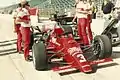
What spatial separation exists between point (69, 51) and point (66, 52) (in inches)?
3.5

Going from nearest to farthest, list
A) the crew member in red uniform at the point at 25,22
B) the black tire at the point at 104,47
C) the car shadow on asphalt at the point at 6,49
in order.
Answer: the black tire at the point at 104,47
the crew member in red uniform at the point at 25,22
the car shadow on asphalt at the point at 6,49

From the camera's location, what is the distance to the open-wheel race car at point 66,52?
7.54m

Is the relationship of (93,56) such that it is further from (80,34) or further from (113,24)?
(113,24)

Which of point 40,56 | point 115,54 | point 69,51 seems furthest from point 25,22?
point 115,54

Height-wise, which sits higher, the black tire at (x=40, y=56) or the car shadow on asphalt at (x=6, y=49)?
the black tire at (x=40, y=56)

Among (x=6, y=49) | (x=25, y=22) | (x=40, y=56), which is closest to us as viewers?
(x=40, y=56)

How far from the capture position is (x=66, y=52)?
790cm

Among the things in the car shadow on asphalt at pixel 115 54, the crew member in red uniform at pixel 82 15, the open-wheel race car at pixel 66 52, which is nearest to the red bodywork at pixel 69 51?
the open-wheel race car at pixel 66 52

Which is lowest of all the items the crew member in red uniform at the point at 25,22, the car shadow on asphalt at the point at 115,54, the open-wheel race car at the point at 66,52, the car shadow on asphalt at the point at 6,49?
the car shadow on asphalt at the point at 115,54

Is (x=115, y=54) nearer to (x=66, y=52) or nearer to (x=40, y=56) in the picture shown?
(x=66, y=52)

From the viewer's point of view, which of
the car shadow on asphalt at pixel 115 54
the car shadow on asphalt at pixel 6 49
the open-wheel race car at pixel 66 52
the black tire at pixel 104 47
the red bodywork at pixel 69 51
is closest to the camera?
the red bodywork at pixel 69 51

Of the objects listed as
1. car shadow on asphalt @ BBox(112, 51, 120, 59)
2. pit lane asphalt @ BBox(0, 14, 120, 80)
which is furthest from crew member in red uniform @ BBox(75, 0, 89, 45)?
pit lane asphalt @ BBox(0, 14, 120, 80)

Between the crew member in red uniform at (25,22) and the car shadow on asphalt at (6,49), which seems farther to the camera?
the car shadow on asphalt at (6,49)

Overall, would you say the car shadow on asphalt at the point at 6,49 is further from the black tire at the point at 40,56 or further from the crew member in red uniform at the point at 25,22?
the black tire at the point at 40,56
